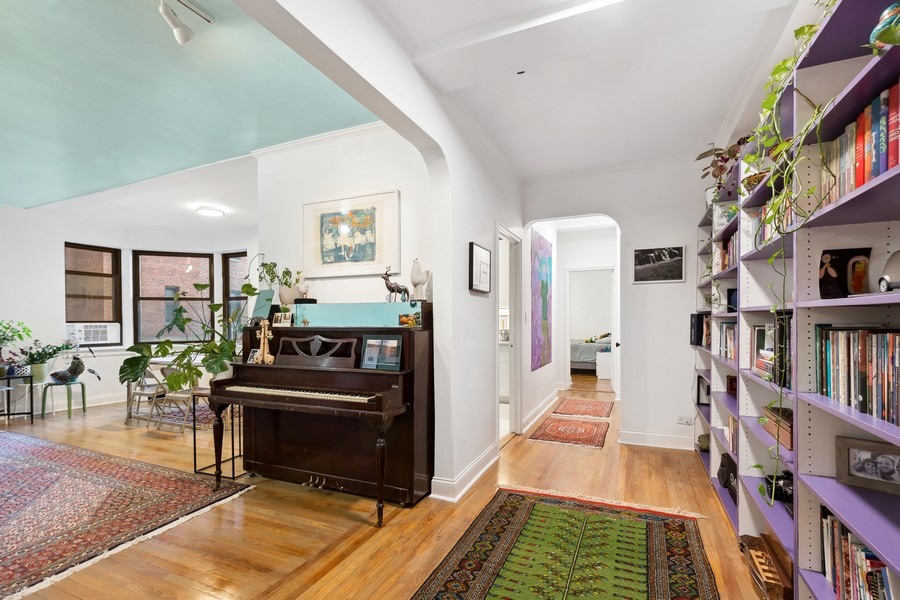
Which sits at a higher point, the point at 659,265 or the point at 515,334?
the point at 659,265

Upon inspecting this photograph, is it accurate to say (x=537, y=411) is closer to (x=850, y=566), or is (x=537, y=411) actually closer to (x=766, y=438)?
(x=766, y=438)

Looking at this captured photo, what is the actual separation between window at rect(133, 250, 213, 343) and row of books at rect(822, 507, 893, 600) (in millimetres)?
7858

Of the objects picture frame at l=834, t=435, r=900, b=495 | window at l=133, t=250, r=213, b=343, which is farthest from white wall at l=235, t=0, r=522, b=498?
window at l=133, t=250, r=213, b=343

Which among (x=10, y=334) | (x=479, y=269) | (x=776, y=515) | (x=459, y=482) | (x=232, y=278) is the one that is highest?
(x=232, y=278)

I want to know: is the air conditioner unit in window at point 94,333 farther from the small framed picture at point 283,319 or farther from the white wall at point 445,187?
the white wall at point 445,187

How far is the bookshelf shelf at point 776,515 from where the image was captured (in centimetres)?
168

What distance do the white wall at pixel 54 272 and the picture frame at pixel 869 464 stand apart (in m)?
6.49

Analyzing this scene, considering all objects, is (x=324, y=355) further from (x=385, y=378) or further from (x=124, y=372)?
(x=124, y=372)

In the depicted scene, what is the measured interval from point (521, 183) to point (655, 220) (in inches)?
54.5

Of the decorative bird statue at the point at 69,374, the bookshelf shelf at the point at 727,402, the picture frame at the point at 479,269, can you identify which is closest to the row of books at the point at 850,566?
the bookshelf shelf at the point at 727,402

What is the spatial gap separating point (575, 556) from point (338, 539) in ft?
4.18

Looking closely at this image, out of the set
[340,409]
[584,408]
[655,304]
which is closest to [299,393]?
[340,409]

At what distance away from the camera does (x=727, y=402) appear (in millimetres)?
2719

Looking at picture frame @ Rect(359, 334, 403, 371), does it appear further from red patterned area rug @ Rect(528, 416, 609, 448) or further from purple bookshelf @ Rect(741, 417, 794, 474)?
red patterned area rug @ Rect(528, 416, 609, 448)
